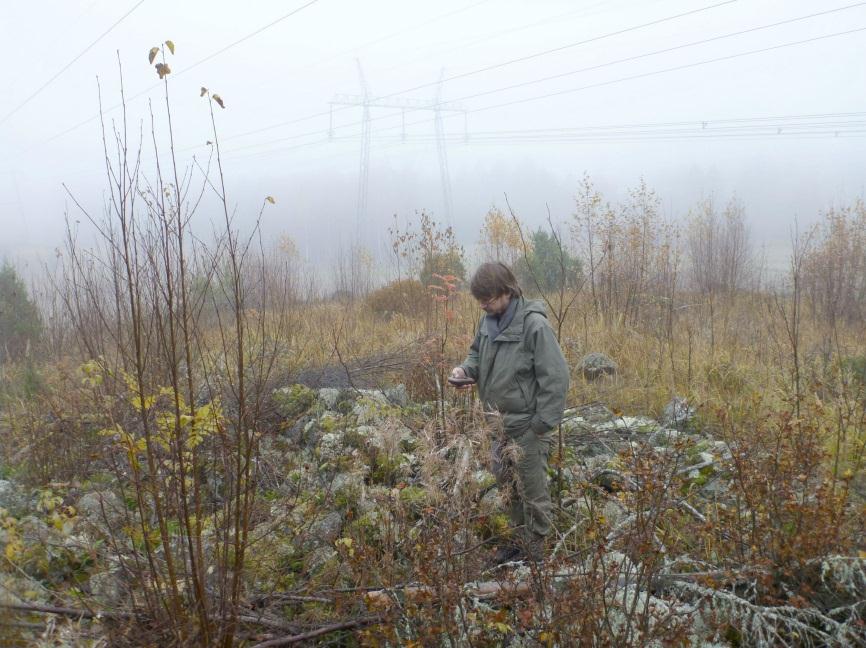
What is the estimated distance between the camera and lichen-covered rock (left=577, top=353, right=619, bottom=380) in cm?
629

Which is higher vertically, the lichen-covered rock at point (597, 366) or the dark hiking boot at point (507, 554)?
the lichen-covered rock at point (597, 366)

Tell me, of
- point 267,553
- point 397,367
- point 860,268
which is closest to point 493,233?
point 397,367

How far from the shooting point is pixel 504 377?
3279mm

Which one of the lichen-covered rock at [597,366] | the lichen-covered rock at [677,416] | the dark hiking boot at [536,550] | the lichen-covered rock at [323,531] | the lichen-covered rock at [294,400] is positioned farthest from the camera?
the lichen-covered rock at [597,366]

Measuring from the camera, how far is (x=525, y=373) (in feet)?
10.8

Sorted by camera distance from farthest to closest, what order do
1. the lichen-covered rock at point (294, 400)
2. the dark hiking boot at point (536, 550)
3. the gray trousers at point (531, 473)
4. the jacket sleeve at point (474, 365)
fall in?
the lichen-covered rock at point (294, 400), the jacket sleeve at point (474, 365), the gray trousers at point (531, 473), the dark hiking boot at point (536, 550)

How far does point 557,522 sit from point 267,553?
1694mm

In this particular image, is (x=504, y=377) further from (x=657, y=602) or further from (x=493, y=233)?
(x=493, y=233)

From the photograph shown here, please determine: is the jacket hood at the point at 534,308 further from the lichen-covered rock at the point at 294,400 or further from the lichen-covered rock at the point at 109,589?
the lichen-covered rock at the point at 294,400

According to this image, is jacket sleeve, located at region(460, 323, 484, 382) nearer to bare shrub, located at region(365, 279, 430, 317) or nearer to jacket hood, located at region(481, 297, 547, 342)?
jacket hood, located at region(481, 297, 547, 342)

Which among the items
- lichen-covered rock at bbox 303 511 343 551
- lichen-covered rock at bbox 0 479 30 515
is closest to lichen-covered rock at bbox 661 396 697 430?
lichen-covered rock at bbox 303 511 343 551

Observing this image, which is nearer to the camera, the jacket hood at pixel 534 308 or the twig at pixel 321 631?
the twig at pixel 321 631

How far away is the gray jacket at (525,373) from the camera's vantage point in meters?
3.13

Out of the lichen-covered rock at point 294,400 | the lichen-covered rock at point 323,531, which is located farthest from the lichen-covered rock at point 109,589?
the lichen-covered rock at point 294,400
